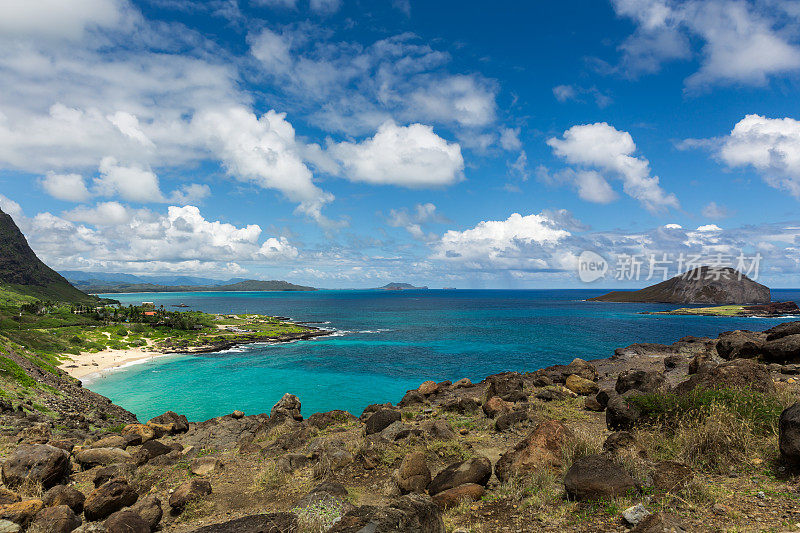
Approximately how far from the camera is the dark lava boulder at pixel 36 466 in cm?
1158

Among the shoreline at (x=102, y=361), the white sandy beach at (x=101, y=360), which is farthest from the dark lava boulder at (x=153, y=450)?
the white sandy beach at (x=101, y=360)

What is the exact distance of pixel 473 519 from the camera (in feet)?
28.3

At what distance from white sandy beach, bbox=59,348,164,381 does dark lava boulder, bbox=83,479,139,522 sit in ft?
184

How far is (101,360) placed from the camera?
209ft

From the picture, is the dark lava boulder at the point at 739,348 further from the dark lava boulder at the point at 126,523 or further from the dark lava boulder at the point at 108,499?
the dark lava boulder at the point at 108,499

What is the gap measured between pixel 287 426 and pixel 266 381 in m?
36.7

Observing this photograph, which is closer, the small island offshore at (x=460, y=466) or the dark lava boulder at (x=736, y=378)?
the small island offshore at (x=460, y=466)

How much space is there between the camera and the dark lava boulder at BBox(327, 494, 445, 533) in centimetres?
661

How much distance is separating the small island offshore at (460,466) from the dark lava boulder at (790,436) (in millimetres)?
40

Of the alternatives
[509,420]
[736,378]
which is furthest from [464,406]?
[736,378]

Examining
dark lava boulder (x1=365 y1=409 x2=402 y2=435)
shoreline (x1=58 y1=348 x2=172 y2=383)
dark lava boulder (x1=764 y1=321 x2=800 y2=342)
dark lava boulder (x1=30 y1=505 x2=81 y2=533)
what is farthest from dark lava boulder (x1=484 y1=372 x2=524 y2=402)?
shoreline (x1=58 y1=348 x2=172 y2=383)

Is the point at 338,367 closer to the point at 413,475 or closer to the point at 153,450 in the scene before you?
the point at 153,450

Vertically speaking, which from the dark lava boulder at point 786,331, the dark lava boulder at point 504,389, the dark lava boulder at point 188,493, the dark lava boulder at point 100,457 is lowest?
the dark lava boulder at point 100,457

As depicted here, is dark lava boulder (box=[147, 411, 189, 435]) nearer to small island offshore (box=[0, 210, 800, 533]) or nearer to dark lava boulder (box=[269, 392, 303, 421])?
small island offshore (box=[0, 210, 800, 533])
